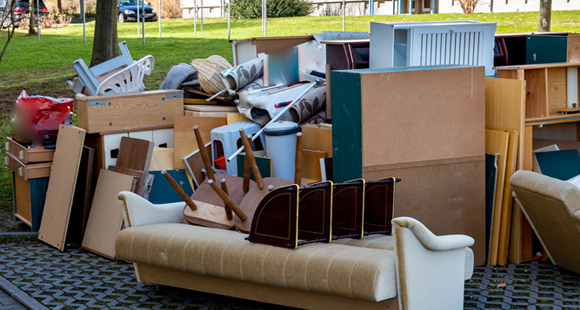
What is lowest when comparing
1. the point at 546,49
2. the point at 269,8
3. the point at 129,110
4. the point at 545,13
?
the point at 129,110

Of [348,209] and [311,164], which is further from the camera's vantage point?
[311,164]

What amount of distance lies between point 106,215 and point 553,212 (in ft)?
11.5

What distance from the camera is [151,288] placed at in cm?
446

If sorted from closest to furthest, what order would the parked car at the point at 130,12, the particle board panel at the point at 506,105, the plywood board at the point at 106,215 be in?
the particle board panel at the point at 506,105, the plywood board at the point at 106,215, the parked car at the point at 130,12

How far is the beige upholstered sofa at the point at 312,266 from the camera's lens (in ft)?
10.8

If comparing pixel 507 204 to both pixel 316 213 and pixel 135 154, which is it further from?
pixel 135 154

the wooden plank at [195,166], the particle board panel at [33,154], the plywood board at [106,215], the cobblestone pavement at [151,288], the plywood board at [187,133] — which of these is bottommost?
the cobblestone pavement at [151,288]

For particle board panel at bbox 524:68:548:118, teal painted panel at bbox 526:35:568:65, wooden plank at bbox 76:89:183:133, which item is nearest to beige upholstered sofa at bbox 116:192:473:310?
wooden plank at bbox 76:89:183:133

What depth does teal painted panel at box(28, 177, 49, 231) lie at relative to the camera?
5.72m

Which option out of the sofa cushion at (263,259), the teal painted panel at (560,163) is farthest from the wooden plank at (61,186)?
the teal painted panel at (560,163)

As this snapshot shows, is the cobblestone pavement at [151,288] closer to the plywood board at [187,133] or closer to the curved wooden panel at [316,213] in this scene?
the curved wooden panel at [316,213]

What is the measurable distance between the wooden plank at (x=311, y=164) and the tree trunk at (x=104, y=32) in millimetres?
6509

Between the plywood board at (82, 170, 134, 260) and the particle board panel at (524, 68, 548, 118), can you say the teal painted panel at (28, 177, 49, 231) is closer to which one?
the plywood board at (82, 170, 134, 260)

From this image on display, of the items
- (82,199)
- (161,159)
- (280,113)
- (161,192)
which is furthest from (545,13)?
(82,199)
